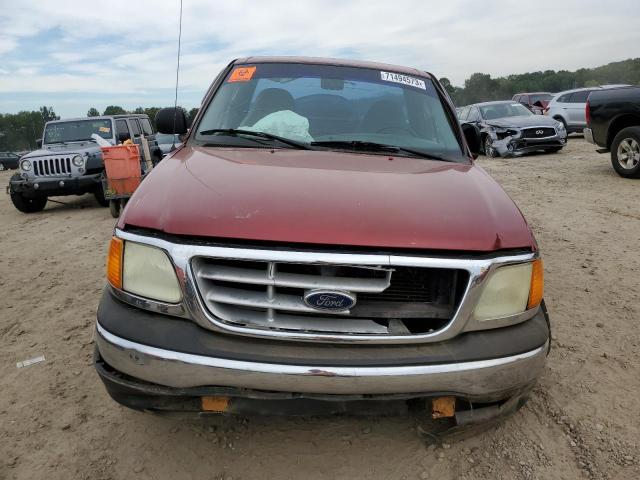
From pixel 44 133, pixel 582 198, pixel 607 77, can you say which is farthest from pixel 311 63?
pixel 607 77

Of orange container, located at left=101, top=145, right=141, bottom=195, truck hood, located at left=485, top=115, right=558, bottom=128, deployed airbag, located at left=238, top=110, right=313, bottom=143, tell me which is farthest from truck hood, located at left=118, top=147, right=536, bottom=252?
truck hood, located at left=485, top=115, right=558, bottom=128

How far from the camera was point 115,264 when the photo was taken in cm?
189

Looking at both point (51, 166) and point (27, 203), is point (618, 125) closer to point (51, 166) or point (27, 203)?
point (51, 166)

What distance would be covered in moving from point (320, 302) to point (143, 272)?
67cm

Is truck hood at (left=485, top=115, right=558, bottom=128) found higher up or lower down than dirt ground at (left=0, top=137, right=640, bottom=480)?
higher up

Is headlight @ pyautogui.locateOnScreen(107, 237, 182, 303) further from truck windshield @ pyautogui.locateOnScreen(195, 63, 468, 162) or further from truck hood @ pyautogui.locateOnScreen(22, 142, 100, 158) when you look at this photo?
truck hood @ pyautogui.locateOnScreen(22, 142, 100, 158)

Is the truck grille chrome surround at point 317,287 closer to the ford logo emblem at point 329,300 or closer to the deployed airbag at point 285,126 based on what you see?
the ford logo emblem at point 329,300

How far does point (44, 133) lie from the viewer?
10.0 metres

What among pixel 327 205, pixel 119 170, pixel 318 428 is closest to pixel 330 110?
pixel 327 205

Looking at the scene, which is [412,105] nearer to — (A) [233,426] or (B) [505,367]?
(B) [505,367]

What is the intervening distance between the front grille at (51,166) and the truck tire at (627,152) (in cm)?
955

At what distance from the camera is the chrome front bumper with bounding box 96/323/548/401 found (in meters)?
1.64

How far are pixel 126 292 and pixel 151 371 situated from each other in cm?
34

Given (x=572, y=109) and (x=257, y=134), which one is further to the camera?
(x=572, y=109)
